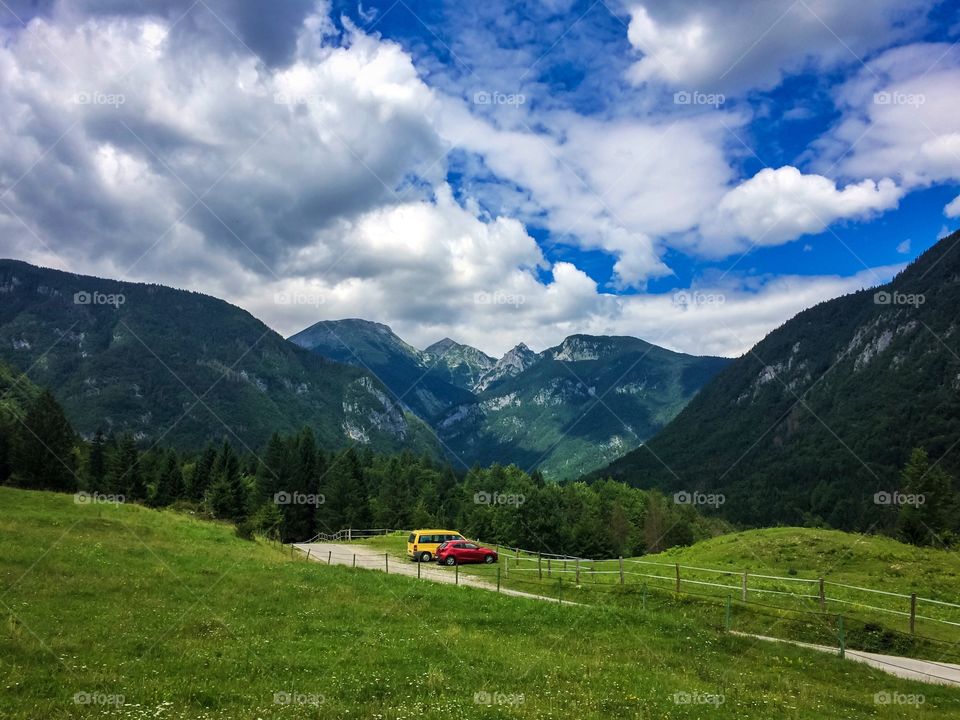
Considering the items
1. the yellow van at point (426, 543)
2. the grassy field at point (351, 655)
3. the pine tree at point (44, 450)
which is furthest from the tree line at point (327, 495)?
the grassy field at point (351, 655)

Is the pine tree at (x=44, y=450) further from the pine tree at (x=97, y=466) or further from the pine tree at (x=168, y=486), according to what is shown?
the pine tree at (x=168, y=486)

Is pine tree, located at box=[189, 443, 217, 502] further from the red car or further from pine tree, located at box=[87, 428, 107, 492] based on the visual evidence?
the red car

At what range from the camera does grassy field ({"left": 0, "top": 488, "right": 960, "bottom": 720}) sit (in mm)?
12211

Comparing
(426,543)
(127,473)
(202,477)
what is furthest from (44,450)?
(426,543)

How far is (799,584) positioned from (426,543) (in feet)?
96.3

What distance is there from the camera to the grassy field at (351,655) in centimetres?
1221

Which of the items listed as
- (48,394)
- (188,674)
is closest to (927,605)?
(188,674)

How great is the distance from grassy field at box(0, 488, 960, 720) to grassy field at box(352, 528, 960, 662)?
10.7 ft

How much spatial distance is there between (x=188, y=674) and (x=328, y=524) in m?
91.0

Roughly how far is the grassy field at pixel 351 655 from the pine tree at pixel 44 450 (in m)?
64.5

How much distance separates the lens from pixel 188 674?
528 inches

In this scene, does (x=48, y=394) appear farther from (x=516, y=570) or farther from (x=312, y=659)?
(x=312, y=659)

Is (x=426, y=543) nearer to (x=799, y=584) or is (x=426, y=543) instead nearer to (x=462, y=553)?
(x=462, y=553)

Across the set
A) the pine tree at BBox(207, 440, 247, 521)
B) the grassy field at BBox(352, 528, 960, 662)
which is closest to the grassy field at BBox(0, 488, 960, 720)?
the grassy field at BBox(352, 528, 960, 662)
